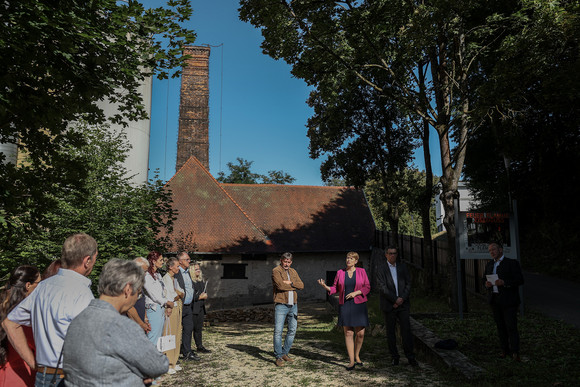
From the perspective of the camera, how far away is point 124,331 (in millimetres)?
2395

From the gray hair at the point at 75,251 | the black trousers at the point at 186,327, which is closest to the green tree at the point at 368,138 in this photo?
the black trousers at the point at 186,327

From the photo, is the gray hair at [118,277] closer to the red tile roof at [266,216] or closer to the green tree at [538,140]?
the green tree at [538,140]

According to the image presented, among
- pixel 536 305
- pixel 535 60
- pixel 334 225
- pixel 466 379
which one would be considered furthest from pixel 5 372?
pixel 334 225

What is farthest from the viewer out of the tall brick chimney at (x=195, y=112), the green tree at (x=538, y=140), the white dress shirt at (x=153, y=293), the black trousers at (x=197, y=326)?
the tall brick chimney at (x=195, y=112)

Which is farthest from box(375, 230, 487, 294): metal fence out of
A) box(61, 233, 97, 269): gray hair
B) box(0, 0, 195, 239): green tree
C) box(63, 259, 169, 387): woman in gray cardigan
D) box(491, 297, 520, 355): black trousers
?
box(63, 259, 169, 387): woman in gray cardigan

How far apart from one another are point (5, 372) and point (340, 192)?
2686 centimetres

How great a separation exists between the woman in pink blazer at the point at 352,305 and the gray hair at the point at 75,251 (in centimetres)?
405

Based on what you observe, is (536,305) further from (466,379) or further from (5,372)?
(5,372)

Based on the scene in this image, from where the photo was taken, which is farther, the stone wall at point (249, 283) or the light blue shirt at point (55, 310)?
the stone wall at point (249, 283)

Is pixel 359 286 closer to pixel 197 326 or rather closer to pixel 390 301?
pixel 390 301

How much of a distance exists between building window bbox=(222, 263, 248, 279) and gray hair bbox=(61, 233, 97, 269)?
18.9 m

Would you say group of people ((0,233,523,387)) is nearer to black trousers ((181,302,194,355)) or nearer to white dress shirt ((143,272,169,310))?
white dress shirt ((143,272,169,310))

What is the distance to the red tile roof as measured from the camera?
22.1 meters

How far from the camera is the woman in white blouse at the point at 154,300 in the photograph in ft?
19.2
